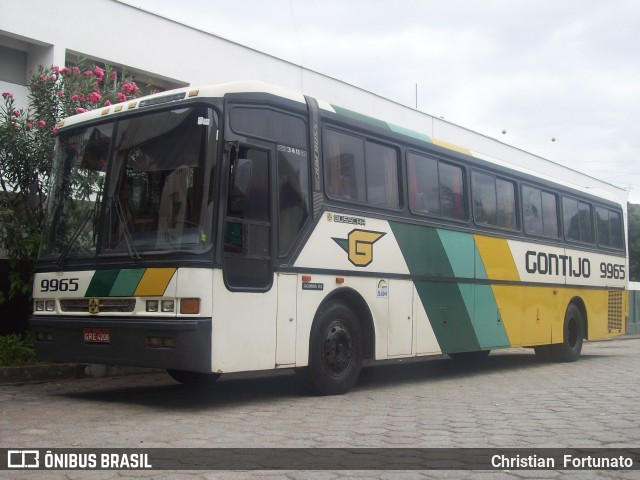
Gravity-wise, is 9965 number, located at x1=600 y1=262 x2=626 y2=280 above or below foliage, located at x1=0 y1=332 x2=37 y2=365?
above

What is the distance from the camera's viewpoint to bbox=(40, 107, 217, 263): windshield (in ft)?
24.6

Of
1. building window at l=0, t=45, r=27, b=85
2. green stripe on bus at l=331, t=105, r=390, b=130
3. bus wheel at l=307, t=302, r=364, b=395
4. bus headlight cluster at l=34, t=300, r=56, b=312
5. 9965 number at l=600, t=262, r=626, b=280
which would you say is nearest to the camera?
bus headlight cluster at l=34, t=300, r=56, b=312

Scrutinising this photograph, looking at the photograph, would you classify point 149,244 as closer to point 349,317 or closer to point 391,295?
point 349,317

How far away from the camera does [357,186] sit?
30.9 ft

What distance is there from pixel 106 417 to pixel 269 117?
11.3 feet

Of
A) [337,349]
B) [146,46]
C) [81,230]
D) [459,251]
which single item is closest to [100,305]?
[81,230]

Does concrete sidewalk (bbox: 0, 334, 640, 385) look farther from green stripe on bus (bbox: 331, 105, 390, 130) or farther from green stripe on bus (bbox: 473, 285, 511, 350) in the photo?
green stripe on bus (bbox: 473, 285, 511, 350)

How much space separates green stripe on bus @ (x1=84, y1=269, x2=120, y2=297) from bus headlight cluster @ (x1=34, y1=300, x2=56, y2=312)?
63cm

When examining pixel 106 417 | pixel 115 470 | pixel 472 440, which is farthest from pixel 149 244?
pixel 472 440

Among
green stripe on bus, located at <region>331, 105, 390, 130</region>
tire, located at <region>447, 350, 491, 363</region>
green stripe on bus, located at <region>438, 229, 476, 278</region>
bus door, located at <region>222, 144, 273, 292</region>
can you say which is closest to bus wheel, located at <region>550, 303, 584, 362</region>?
tire, located at <region>447, 350, 491, 363</region>

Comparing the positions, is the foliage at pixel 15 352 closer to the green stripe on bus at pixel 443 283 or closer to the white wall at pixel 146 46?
the green stripe on bus at pixel 443 283

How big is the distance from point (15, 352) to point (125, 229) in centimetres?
387

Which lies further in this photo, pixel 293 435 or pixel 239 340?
pixel 239 340

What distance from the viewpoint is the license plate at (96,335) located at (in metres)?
7.74
